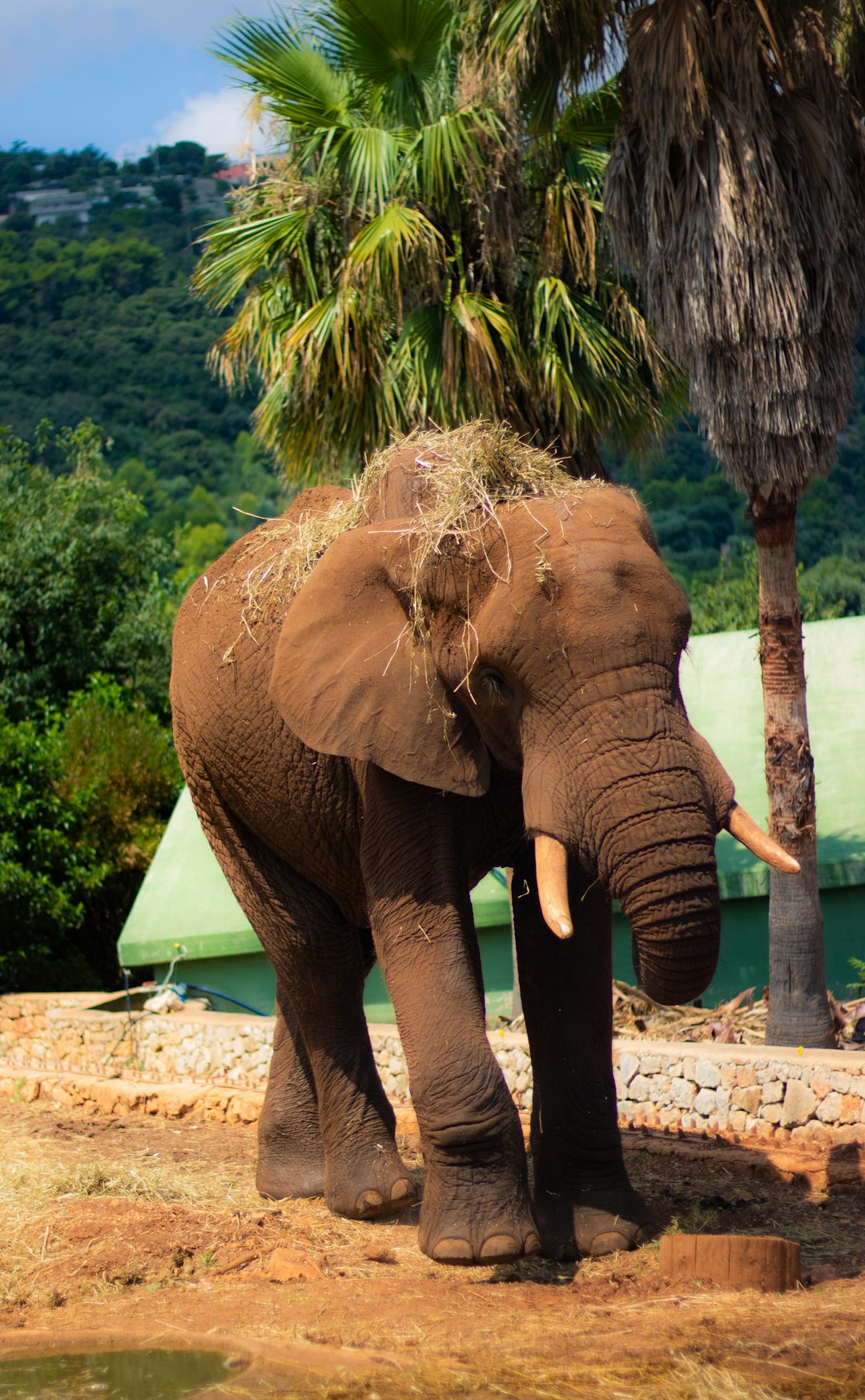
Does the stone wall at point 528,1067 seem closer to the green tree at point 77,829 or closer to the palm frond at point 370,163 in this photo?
the green tree at point 77,829

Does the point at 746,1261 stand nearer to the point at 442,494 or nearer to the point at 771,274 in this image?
the point at 442,494

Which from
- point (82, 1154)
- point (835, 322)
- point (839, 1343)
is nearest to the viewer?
point (839, 1343)

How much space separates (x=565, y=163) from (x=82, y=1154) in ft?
25.8

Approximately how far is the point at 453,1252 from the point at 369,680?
83.7 inches

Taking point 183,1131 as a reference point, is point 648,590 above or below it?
above

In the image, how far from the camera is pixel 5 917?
14227 millimetres

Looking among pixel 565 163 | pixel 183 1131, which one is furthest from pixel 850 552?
pixel 183 1131

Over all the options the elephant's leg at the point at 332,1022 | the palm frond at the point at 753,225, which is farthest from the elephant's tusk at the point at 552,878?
the palm frond at the point at 753,225

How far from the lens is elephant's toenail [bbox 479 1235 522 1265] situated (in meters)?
5.66

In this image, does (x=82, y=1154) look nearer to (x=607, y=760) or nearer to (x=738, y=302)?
(x=607, y=760)

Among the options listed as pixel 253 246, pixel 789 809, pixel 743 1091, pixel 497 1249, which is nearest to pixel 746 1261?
pixel 497 1249

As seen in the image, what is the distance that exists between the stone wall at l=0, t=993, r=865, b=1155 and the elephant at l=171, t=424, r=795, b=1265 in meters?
1.65

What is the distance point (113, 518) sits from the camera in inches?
768

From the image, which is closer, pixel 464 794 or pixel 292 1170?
pixel 464 794
